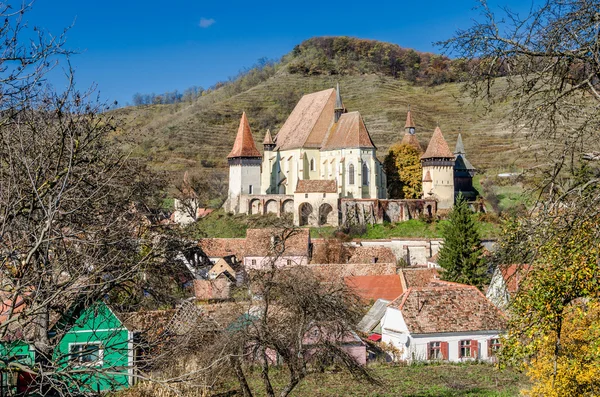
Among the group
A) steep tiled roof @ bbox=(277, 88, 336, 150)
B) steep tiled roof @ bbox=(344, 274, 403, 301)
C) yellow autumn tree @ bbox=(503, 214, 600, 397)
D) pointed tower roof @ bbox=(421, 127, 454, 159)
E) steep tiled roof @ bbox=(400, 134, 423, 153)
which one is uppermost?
steep tiled roof @ bbox=(277, 88, 336, 150)

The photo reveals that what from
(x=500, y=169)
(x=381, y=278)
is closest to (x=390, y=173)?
(x=500, y=169)

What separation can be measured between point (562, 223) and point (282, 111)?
9846 centimetres

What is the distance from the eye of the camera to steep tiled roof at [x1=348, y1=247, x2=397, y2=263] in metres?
40.6

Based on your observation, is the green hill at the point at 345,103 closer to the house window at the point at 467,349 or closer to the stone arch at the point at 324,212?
the stone arch at the point at 324,212

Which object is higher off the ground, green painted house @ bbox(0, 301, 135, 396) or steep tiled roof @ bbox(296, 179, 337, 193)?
steep tiled roof @ bbox(296, 179, 337, 193)

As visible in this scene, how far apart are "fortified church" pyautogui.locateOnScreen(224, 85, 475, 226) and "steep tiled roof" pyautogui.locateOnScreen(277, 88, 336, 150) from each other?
3.7 inches

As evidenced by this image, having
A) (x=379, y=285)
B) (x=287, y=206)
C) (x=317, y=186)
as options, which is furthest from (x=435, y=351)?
(x=287, y=206)

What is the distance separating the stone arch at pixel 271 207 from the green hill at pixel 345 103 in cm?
1731

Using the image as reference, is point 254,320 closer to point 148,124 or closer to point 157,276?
point 157,276

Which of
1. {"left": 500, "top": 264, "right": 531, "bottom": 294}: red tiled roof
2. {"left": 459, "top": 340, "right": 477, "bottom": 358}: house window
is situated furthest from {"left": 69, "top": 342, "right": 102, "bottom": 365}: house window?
{"left": 459, "top": 340, "right": 477, "bottom": 358}: house window

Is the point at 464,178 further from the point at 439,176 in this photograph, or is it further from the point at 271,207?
the point at 271,207

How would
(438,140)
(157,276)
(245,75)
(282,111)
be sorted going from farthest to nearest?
(245,75) < (282,111) < (438,140) < (157,276)

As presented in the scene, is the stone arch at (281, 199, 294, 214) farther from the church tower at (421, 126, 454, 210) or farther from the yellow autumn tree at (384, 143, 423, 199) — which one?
the church tower at (421, 126, 454, 210)

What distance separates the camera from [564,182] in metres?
7.01
